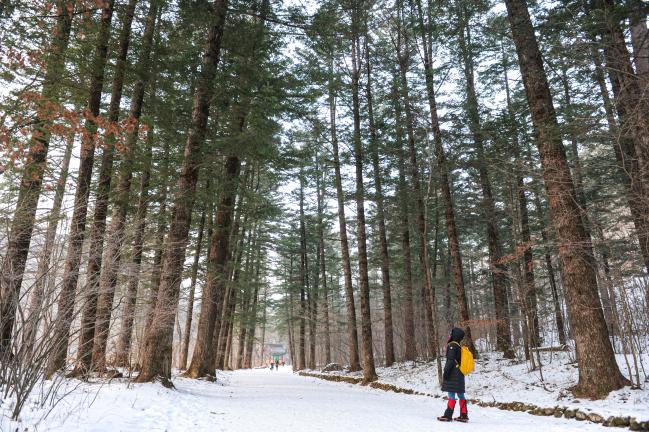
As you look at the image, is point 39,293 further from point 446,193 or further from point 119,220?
point 446,193

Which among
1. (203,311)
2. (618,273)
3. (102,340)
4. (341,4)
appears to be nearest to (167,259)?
(102,340)

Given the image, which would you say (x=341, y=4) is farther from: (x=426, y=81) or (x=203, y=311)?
(x=203, y=311)

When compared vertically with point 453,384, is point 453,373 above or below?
above

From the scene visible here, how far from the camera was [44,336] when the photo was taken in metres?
4.03

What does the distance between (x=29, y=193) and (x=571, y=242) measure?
9.51m

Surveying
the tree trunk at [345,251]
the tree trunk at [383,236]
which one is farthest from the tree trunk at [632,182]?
the tree trunk at [345,251]

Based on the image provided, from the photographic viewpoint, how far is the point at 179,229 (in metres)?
9.31

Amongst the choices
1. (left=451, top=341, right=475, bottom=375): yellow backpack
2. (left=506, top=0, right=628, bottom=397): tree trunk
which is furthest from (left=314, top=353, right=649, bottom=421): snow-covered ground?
(left=451, top=341, right=475, bottom=375): yellow backpack

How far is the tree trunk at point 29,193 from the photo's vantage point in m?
3.96

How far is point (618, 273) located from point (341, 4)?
29.6 feet

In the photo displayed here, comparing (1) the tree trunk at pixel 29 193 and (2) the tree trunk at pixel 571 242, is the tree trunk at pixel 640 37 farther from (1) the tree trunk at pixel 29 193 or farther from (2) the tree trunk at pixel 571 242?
(1) the tree trunk at pixel 29 193

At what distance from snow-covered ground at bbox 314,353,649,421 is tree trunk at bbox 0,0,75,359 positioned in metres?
8.02

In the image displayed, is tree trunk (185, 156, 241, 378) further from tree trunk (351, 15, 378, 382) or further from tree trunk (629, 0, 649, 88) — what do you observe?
tree trunk (629, 0, 649, 88)

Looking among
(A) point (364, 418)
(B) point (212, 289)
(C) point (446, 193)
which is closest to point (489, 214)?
(C) point (446, 193)
